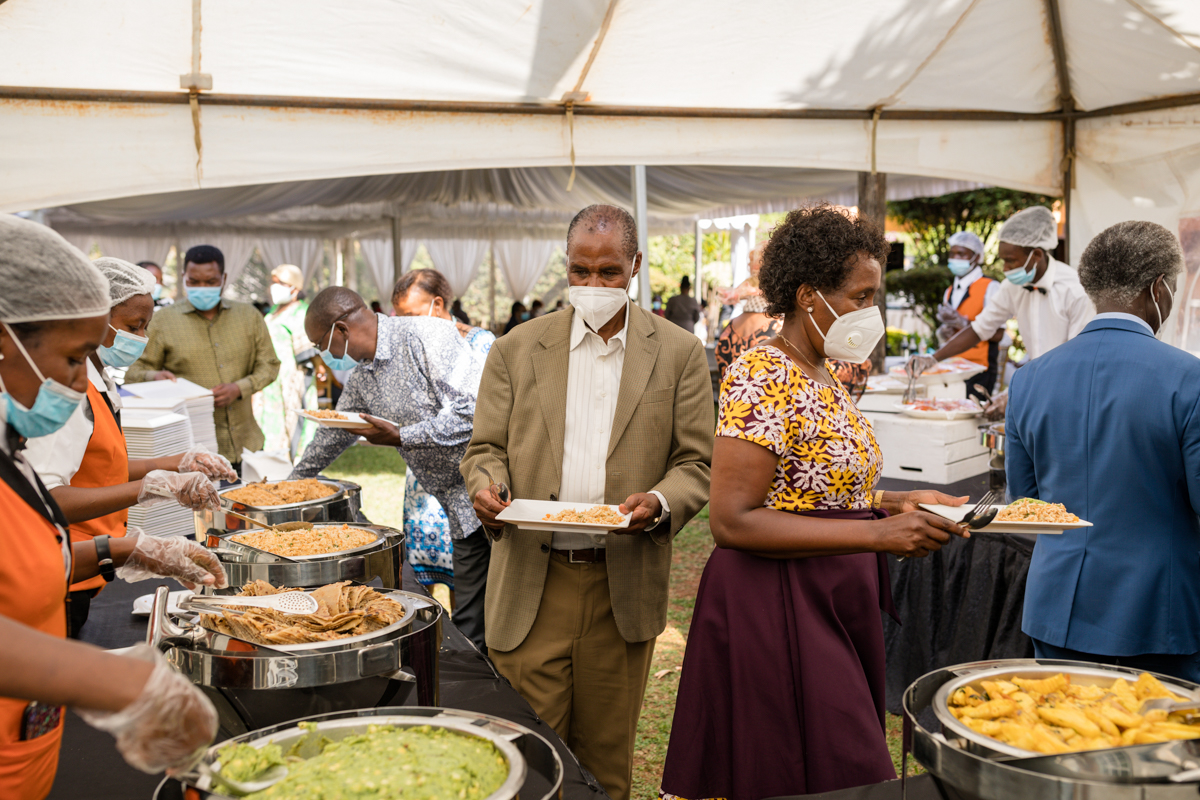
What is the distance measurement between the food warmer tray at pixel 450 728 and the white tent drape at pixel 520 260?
17418 mm

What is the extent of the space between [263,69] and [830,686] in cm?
298

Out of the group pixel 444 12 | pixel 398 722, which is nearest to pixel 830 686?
pixel 398 722

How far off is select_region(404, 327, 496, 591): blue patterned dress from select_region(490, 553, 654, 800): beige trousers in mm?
1140

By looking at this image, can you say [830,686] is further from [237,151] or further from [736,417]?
[237,151]

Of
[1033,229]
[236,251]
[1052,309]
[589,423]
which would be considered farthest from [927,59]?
[236,251]

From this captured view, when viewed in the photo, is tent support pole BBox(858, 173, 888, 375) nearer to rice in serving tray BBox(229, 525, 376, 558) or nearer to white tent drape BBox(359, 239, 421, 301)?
rice in serving tray BBox(229, 525, 376, 558)

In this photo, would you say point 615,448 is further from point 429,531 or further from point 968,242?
point 968,242

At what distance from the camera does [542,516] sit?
6.55ft

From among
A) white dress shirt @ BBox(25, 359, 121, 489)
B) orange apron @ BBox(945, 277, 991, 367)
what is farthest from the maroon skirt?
orange apron @ BBox(945, 277, 991, 367)

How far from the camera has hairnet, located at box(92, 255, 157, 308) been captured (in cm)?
252

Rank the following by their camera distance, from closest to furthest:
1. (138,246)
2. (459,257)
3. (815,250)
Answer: (815,250)
(138,246)
(459,257)

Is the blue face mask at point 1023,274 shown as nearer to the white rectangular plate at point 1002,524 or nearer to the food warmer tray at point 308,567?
the white rectangular plate at point 1002,524

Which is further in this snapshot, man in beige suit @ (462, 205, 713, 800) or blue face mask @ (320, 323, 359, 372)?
blue face mask @ (320, 323, 359, 372)

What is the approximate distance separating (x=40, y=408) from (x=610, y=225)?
1408mm
